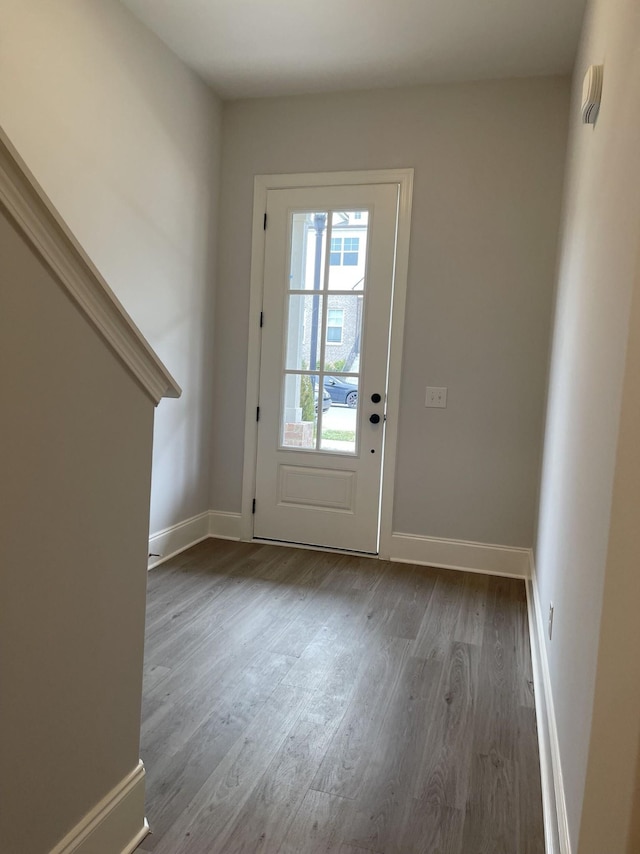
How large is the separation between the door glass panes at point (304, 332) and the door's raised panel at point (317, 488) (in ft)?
2.20

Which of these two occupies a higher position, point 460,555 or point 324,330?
point 324,330

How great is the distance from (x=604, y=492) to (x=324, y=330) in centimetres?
280

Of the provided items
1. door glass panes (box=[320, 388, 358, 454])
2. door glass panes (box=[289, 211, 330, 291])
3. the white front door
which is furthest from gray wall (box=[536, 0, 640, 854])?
door glass panes (box=[289, 211, 330, 291])

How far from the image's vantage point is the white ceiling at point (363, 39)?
294cm

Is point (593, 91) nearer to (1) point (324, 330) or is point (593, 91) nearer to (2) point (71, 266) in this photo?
(2) point (71, 266)

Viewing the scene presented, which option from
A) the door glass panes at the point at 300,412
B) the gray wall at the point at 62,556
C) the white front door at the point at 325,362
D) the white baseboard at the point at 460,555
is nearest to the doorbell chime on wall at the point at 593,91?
the gray wall at the point at 62,556

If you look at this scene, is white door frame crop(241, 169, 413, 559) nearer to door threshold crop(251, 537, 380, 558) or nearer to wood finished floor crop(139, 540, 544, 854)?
door threshold crop(251, 537, 380, 558)

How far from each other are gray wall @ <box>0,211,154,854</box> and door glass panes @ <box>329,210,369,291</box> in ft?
8.50

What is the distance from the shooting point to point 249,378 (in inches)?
162

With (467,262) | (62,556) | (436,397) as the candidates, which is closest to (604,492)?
(62,556)

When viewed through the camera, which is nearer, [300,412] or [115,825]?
[115,825]

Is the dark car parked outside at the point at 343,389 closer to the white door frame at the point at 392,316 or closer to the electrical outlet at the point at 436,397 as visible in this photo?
the white door frame at the point at 392,316

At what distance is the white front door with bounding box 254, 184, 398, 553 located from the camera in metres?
3.83

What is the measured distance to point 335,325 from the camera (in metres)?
3.92
